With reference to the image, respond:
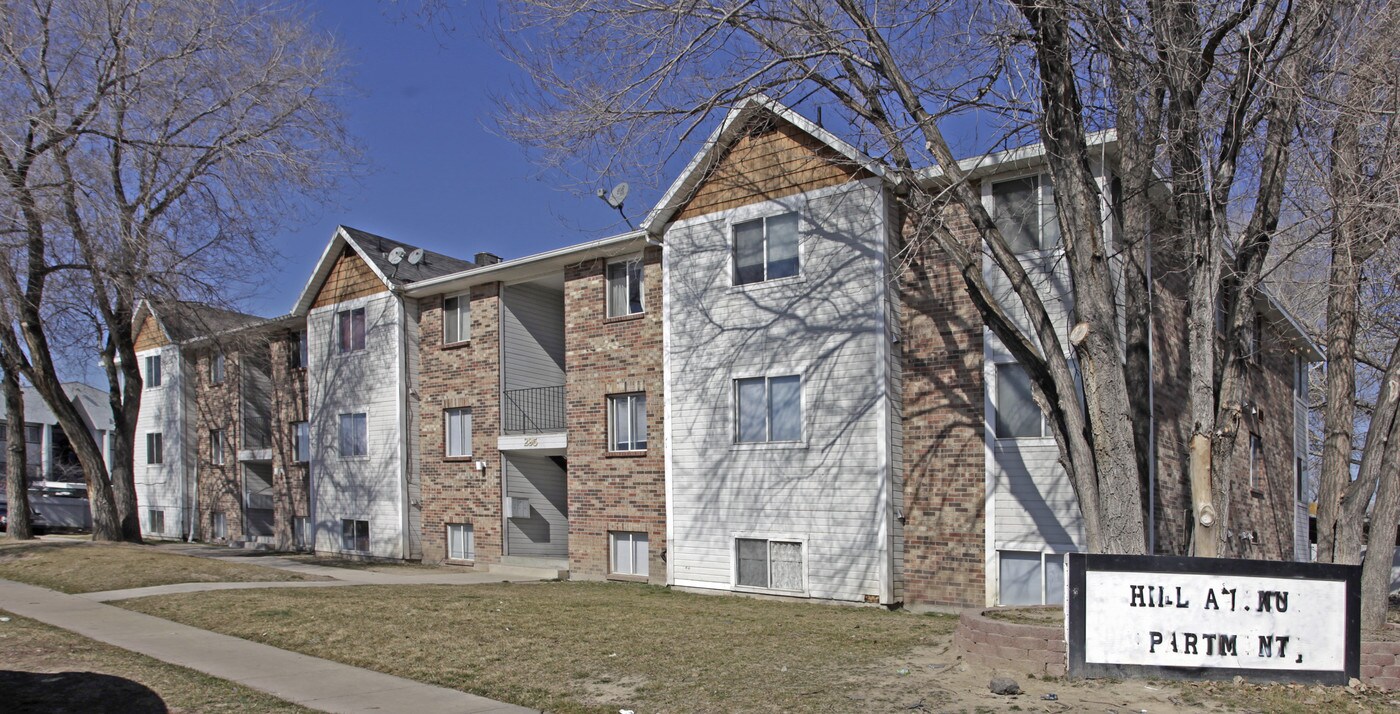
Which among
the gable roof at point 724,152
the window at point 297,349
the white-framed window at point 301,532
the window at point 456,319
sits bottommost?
the white-framed window at point 301,532

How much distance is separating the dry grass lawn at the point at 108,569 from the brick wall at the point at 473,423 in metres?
4.53

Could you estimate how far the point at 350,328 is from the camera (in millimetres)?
24781

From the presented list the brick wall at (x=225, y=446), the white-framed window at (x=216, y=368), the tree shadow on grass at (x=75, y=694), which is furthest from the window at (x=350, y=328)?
the tree shadow on grass at (x=75, y=694)

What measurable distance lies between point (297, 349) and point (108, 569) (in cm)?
1187

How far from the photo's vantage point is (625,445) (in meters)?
18.9

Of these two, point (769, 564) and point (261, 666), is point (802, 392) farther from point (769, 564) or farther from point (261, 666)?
point (261, 666)

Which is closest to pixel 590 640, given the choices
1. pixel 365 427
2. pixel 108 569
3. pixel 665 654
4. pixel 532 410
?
pixel 665 654

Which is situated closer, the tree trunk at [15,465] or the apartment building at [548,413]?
the apartment building at [548,413]

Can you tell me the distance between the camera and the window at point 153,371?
1303 inches

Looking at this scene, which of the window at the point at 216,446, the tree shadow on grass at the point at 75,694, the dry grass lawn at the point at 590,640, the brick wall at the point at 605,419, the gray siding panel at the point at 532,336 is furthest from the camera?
the window at the point at 216,446

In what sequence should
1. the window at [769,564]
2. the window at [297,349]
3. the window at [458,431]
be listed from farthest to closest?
1. the window at [297,349]
2. the window at [458,431]
3. the window at [769,564]

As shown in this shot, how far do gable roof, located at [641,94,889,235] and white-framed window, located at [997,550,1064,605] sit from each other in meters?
5.62

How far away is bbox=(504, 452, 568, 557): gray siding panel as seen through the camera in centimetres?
2141

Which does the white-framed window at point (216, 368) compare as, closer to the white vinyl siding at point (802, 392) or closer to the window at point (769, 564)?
the white vinyl siding at point (802, 392)
